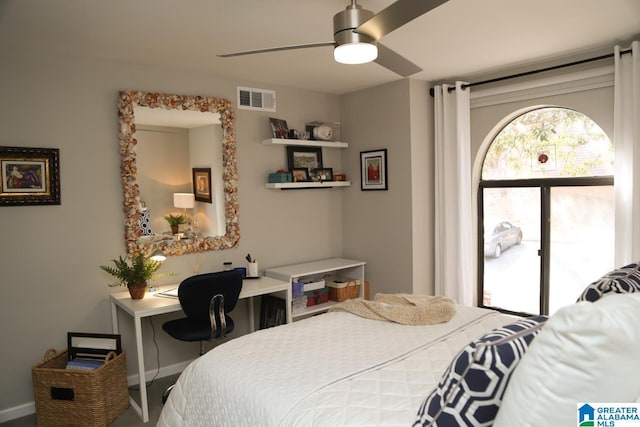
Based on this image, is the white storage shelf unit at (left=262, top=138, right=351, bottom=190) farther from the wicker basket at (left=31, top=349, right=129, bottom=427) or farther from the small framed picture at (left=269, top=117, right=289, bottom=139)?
the wicker basket at (left=31, top=349, right=129, bottom=427)

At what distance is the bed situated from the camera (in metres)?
0.98

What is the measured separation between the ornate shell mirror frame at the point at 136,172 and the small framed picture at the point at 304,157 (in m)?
0.61

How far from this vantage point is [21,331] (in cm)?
296

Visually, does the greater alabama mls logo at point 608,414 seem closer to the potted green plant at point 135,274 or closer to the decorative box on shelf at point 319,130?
the potted green plant at point 135,274

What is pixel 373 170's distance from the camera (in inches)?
169

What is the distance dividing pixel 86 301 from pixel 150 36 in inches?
73.6

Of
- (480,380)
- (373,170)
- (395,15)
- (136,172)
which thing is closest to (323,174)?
(373,170)

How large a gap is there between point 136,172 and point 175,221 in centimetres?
48

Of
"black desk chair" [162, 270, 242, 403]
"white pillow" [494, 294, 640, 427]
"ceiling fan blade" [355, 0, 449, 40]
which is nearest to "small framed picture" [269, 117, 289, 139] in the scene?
"black desk chair" [162, 270, 242, 403]

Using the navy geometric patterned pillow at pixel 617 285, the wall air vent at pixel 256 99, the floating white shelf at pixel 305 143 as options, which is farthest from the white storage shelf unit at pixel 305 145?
the navy geometric patterned pillow at pixel 617 285

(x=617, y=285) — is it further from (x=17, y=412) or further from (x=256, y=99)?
(x=17, y=412)

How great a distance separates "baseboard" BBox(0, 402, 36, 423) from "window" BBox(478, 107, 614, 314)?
364 centimetres

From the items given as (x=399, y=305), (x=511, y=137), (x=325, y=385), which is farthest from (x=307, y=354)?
(x=511, y=137)

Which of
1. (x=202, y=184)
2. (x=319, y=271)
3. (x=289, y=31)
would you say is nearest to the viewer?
(x=289, y=31)
